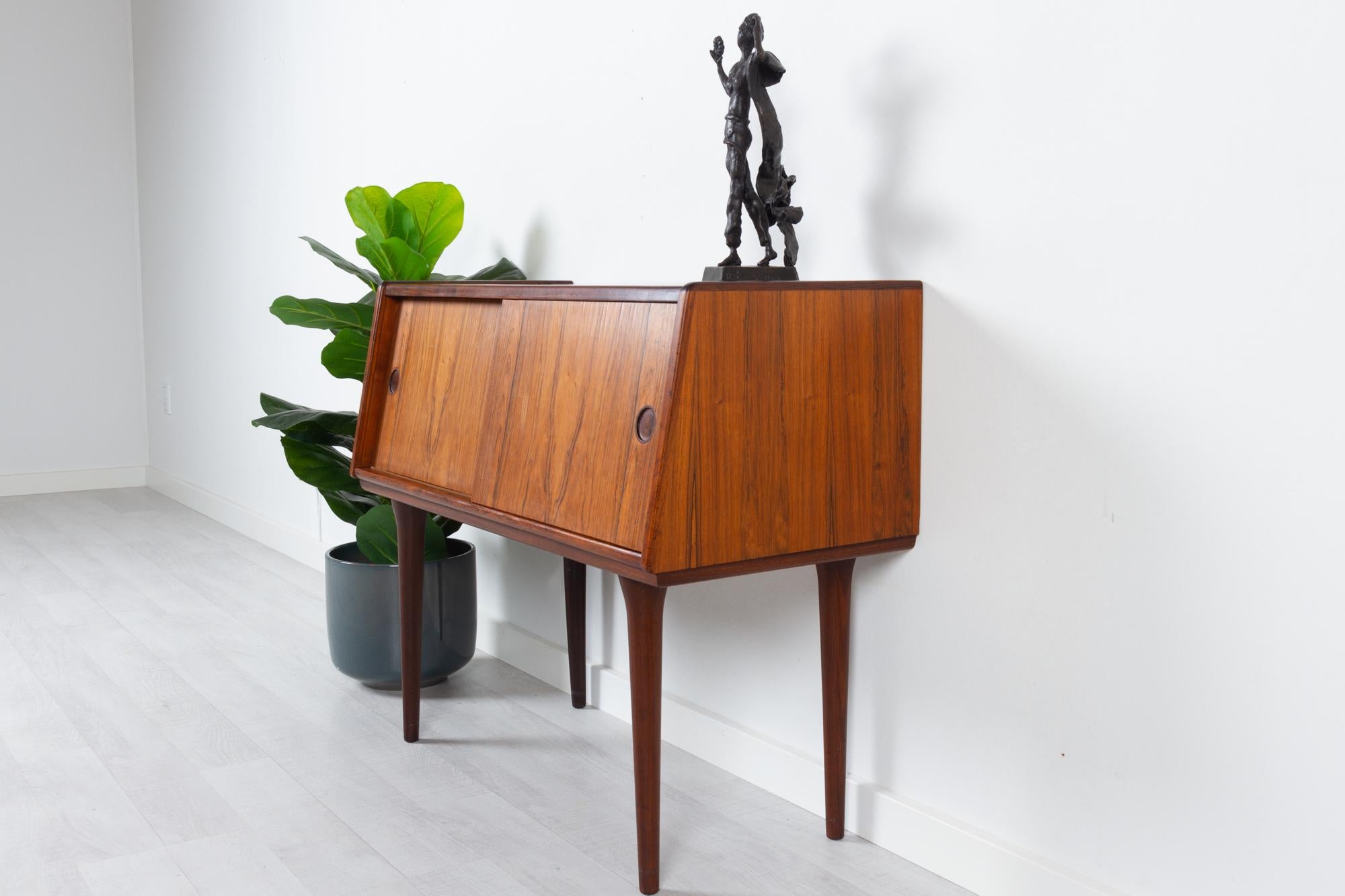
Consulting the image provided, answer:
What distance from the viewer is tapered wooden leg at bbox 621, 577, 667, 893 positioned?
150 centimetres

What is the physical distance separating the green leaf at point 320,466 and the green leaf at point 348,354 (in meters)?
0.19

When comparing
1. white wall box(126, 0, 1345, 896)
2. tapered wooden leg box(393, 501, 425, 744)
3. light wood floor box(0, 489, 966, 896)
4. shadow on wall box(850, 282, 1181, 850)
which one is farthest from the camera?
tapered wooden leg box(393, 501, 425, 744)

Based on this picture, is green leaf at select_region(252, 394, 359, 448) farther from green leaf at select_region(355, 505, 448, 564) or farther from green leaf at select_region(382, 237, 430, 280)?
green leaf at select_region(382, 237, 430, 280)

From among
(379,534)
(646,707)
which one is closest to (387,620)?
(379,534)

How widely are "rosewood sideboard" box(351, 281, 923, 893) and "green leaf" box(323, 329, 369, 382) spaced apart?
524mm

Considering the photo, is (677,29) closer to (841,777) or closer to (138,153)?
(841,777)

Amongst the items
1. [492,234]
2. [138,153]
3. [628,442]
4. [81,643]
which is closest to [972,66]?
[628,442]

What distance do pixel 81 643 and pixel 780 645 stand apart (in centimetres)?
168

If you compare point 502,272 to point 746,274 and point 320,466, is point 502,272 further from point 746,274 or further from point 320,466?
point 746,274

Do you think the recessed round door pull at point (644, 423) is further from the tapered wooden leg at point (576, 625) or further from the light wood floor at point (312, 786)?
the tapered wooden leg at point (576, 625)

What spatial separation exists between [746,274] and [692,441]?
0.30 meters

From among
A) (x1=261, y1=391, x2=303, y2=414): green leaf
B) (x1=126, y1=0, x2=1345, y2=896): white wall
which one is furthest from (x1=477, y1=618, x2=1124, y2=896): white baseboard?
(x1=261, y1=391, x2=303, y2=414): green leaf

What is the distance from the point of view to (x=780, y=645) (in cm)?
191

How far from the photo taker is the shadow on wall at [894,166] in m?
1.61
